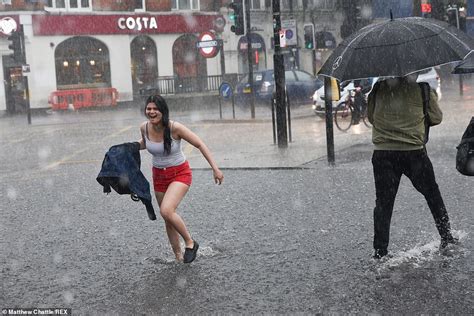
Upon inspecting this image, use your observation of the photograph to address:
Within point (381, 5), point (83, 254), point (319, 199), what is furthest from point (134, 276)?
point (381, 5)

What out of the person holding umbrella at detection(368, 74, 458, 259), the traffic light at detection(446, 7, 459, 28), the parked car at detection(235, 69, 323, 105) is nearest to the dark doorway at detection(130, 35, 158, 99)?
the parked car at detection(235, 69, 323, 105)

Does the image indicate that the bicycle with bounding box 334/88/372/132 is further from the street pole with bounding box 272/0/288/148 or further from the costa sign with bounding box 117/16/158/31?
the costa sign with bounding box 117/16/158/31

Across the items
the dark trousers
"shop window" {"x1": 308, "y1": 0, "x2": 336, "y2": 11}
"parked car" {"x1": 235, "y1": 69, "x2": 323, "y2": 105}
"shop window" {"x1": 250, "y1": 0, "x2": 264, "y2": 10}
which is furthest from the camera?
"shop window" {"x1": 308, "y1": 0, "x2": 336, "y2": 11}

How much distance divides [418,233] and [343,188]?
3.01 meters

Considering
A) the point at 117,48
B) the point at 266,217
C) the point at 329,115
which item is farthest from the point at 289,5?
the point at 266,217

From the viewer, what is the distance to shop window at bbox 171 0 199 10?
132 ft

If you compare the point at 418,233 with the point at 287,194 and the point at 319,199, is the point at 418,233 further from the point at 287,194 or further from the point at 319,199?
the point at 287,194

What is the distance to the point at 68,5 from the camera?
36.8 metres

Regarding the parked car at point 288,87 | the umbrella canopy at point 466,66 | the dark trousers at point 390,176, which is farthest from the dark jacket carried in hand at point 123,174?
the parked car at point 288,87

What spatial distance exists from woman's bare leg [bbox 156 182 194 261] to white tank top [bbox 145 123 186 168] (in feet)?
0.59

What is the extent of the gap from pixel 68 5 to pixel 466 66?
33.0 metres

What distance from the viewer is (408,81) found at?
6.04 meters

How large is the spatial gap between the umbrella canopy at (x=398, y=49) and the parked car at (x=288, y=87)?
21.1 meters

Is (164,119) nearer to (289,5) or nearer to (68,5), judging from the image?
(68,5)
